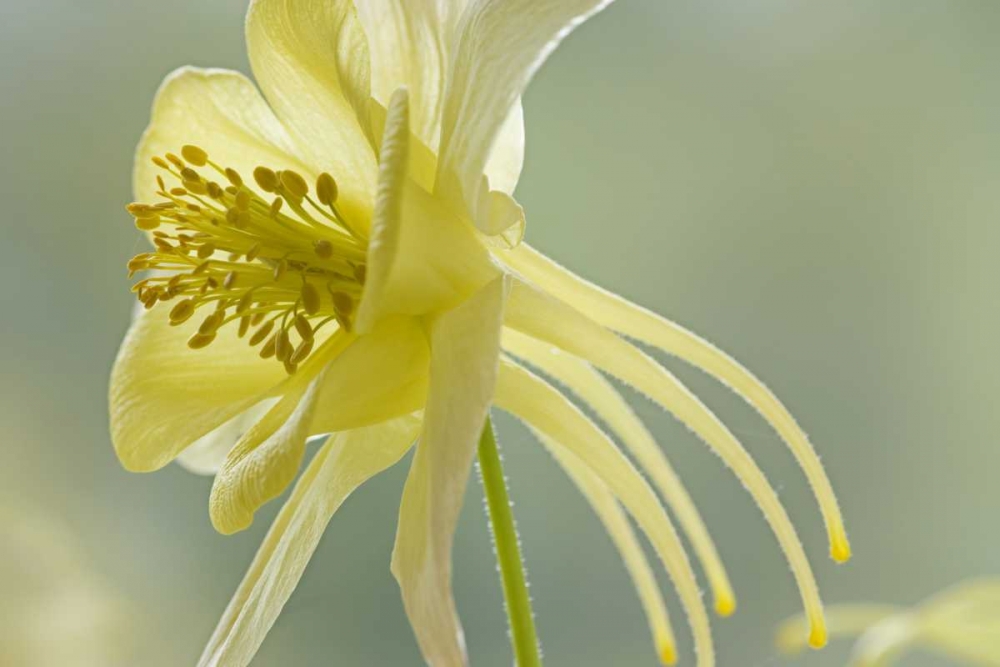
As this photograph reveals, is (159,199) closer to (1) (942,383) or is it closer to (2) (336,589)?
(2) (336,589)

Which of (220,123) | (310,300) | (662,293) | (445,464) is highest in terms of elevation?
(662,293)

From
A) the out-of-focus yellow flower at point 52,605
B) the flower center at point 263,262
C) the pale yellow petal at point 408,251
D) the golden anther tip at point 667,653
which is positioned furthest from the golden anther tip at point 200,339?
the out-of-focus yellow flower at point 52,605

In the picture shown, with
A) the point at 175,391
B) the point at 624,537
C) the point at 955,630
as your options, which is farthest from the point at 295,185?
the point at 955,630

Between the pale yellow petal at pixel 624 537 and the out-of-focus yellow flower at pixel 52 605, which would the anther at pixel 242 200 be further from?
the out-of-focus yellow flower at pixel 52 605

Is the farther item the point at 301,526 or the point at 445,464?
the point at 301,526

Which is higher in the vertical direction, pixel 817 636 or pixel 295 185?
pixel 295 185

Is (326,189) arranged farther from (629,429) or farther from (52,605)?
(52,605)

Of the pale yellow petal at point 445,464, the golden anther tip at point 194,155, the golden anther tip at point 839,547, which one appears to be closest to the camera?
the pale yellow petal at point 445,464

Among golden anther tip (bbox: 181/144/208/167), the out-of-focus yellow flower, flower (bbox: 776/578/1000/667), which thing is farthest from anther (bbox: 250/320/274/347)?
the out-of-focus yellow flower
